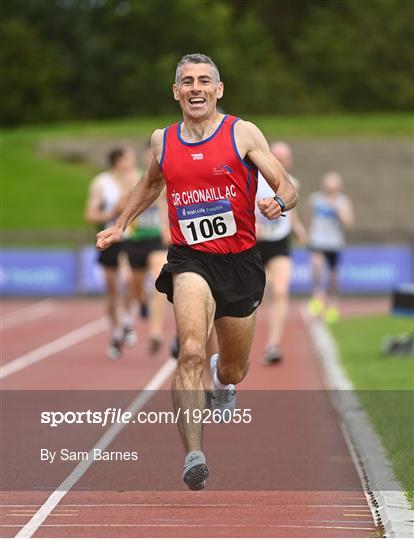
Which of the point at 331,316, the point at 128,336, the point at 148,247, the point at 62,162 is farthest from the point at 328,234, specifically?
the point at 62,162

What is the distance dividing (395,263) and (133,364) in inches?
577

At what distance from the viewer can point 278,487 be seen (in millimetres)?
8117

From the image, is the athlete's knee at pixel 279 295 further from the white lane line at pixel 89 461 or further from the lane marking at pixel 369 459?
the white lane line at pixel 89 461

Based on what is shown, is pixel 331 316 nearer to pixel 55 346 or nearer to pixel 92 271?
pixel 55 346

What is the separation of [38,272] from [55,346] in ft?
38.3

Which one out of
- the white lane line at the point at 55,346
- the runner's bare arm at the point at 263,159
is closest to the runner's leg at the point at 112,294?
the white lane line at the point at 55,346

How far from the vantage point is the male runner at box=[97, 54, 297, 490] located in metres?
8.16

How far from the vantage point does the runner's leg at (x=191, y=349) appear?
7668 mm

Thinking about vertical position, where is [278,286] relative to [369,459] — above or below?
above

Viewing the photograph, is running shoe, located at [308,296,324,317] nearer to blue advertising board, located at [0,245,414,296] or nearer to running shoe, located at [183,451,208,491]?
blue advertising board, located at [0,245,414,296]

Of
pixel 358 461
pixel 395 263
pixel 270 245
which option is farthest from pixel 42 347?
pixel 395 263

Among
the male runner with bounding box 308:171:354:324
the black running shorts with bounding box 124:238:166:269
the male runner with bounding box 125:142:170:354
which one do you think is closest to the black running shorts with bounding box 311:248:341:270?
the male runner with bounding box 308:171:354:324

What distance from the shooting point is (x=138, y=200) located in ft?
28.7

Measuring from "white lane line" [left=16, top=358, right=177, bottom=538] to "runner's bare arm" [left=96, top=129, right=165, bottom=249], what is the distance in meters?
1.35
